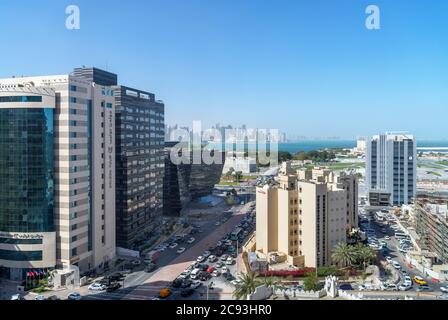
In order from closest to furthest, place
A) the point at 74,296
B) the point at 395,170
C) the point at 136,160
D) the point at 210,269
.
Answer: the point at 74,296, the point at 210,269, the point at 136,160, the point at 395,170

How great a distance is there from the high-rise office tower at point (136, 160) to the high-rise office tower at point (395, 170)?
29.9ft

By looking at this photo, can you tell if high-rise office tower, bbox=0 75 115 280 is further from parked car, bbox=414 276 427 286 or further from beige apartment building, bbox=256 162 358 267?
parked car, bbox=414 276 427 286

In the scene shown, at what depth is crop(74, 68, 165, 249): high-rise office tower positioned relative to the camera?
8266mm

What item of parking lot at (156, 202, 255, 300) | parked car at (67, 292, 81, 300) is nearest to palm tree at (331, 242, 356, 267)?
parking lot at (156, 202, 255, 300)

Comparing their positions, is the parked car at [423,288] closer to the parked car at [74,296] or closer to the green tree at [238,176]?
the parked car at [74,296]

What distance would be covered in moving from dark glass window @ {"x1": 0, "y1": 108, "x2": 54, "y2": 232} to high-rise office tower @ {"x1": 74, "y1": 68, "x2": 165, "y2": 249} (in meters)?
1.96

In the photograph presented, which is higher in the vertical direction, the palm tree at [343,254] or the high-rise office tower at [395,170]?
the high-rise office tower at [395,170]

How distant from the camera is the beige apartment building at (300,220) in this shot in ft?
22.9

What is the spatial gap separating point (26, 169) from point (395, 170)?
13.4m

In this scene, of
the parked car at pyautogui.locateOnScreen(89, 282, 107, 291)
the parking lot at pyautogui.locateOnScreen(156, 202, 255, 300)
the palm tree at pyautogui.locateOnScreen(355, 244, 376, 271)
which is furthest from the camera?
the palm tree at pyautogui.locateOnScreen(355, 244, 376, 271)

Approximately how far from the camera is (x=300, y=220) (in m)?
7.28

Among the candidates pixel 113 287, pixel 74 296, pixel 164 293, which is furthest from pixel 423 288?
pixel 74 296

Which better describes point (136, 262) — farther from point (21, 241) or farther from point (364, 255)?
point (364, 255)

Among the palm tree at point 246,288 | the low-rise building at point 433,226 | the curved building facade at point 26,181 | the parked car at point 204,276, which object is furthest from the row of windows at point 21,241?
the low-rise building at point 433,226
